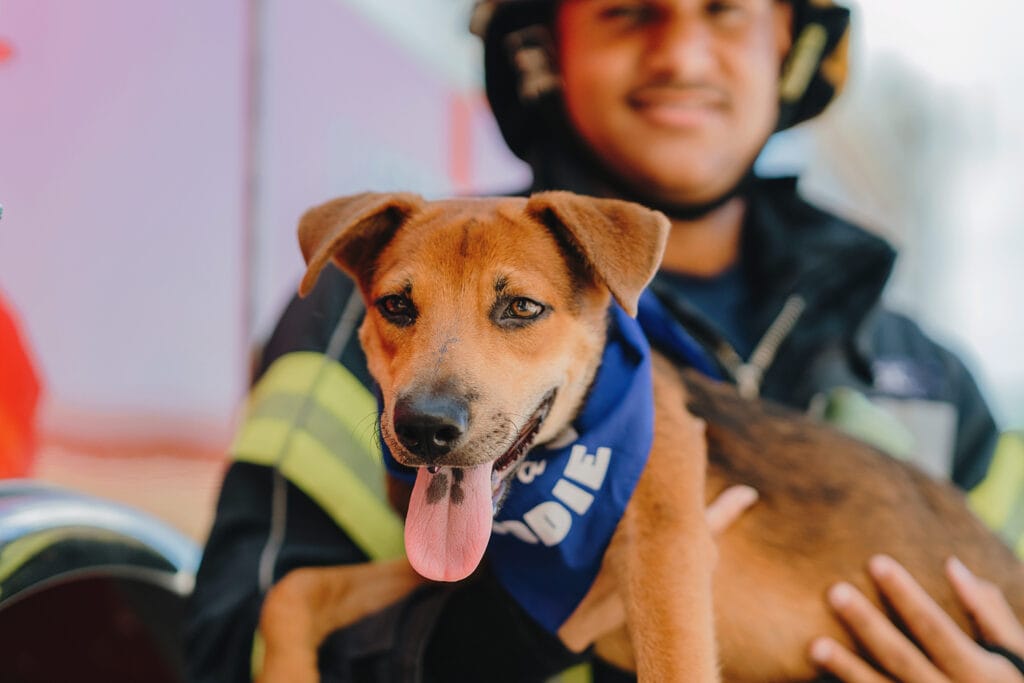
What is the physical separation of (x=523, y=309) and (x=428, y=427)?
0.38m

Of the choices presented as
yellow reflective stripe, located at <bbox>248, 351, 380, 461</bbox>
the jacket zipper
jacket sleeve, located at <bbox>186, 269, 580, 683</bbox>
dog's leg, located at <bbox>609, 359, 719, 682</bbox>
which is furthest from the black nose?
the jacket zipper

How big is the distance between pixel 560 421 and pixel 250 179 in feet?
4.42

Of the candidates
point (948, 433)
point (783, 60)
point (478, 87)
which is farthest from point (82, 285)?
point (948, 433)

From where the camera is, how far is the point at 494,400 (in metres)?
1.39

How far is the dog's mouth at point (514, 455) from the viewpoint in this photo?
53.2 inches

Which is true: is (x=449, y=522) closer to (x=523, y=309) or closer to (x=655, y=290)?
(x=523, y=309)

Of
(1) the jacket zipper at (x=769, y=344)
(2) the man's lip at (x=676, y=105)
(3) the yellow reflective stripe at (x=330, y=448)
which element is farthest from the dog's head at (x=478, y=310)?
(1) the jacket zipper at (x=769, y=344)

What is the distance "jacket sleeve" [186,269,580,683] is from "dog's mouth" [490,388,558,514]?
1.50ft

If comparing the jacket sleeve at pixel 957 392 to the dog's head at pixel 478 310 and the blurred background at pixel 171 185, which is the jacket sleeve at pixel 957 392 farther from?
the dog's head at pixel 478 310

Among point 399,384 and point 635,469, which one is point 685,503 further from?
point 399,384

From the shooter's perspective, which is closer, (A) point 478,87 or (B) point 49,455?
(B) point 49,455

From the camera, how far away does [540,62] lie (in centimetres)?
244

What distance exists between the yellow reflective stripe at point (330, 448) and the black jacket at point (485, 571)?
3cm

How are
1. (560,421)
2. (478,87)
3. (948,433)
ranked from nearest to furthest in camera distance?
(560,421), (948,433), (478,87)
